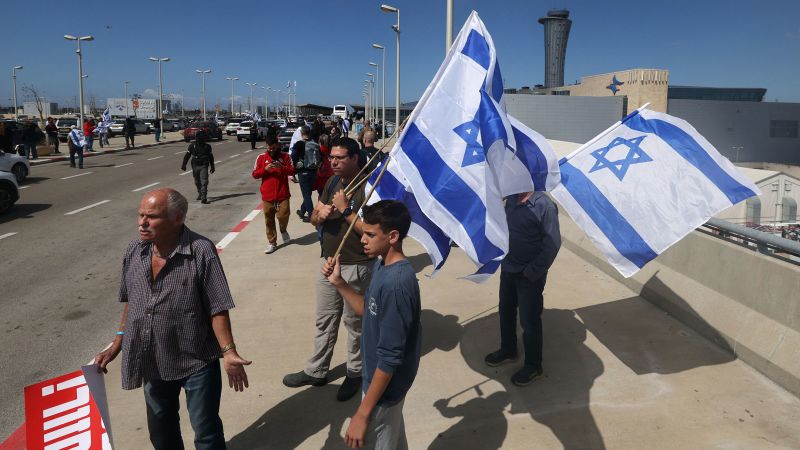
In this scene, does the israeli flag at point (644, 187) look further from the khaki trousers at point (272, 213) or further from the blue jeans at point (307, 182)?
the blue jeans at point (307, 182)

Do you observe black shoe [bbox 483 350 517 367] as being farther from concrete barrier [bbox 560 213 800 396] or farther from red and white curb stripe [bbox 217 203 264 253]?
red and white curb stripe [bbox 217 203 264 253]

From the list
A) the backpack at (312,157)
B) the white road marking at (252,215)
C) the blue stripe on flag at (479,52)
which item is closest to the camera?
the blue stripe on flag at (479,52)

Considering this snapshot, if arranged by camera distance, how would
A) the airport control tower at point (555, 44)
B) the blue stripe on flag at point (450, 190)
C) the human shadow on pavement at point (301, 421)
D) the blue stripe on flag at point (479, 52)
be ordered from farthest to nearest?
the airport control tower at point (555, 44) → the human shadow on pavement at point (301, 421) → the blue stripe on flag at point (479, 52) → the blue stripe on flag at point (450, 190)

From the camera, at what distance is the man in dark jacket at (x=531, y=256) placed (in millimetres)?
4430

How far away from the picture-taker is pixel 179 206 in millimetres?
2990

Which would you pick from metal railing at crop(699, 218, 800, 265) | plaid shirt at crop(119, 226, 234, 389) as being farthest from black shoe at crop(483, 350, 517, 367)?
plaid shirt at crop(119, 226, 234, 389)

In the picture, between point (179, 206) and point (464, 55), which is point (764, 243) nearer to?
point (464, 55)

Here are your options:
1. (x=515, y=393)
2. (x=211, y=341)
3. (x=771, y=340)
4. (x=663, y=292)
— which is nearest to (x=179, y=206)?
(x=211, y=341)

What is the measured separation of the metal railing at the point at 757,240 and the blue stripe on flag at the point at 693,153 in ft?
1.65

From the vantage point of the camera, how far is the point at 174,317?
2.98 meters

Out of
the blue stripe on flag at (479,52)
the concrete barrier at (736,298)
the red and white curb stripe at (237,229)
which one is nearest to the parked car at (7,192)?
the red and white curb stripe at (237,229)

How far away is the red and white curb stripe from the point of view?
9.64 metres

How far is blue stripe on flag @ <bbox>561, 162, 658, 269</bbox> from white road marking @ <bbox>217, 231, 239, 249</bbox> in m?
6.48

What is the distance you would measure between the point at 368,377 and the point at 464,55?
2.11 metres
